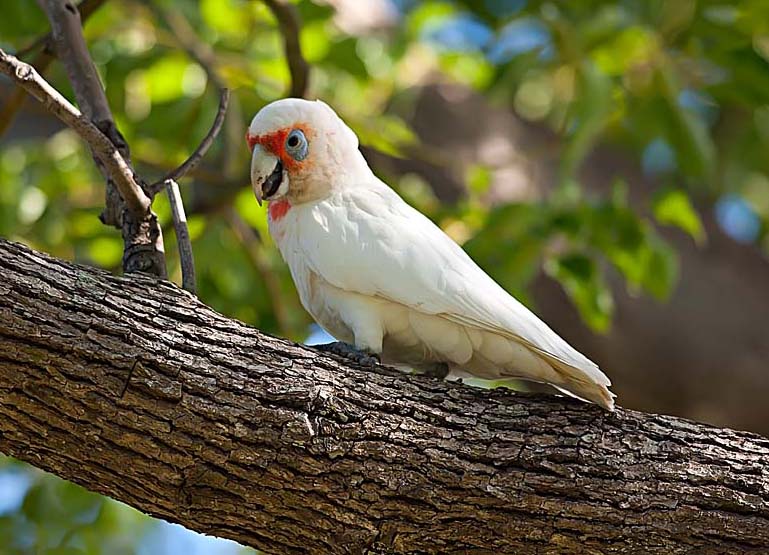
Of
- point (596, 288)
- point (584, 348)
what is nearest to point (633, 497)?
point (596, 288)

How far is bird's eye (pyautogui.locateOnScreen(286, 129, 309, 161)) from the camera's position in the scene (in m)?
2.68

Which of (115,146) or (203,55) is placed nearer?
→ (115,146)

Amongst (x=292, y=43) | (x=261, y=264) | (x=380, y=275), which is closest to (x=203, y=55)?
(x=292, y=43)

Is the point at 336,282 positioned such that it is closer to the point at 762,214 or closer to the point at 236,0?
the point at 236,0

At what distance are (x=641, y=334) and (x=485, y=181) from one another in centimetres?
174

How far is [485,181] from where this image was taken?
13.2ft

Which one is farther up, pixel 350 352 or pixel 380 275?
pixel 380 275

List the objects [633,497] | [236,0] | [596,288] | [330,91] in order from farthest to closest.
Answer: [330,91], [236,0], [596,288], [633,497]

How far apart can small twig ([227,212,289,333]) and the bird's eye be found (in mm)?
1527

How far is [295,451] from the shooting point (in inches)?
82.4

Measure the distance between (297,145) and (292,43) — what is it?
882 mm

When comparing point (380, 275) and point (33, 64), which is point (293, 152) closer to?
point (380, 275)

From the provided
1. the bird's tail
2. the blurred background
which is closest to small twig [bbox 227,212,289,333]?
the blurred background

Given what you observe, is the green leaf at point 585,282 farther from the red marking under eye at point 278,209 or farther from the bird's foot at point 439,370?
the red marking under eye at point 278,209
